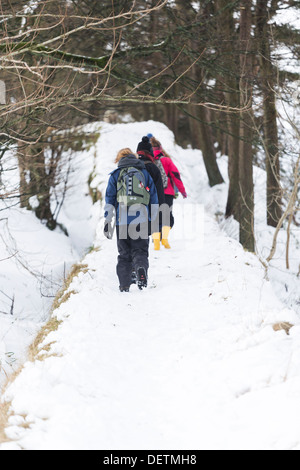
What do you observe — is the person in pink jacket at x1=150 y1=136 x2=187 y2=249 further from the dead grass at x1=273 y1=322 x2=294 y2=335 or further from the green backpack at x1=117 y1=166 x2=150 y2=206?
the dead grass at x1=273 y1=322 x2=294 y2=335

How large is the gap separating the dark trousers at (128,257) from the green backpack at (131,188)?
0.47 metres

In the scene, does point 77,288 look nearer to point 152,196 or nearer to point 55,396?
point 152,196

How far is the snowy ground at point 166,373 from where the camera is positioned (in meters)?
3.01

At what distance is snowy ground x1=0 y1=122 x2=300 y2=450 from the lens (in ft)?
9.87

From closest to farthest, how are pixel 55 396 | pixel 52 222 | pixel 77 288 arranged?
1. pixel 55 396
2. pixel 77 288
3. pixel 52 222

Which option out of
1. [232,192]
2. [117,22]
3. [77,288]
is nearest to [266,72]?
[232,192]

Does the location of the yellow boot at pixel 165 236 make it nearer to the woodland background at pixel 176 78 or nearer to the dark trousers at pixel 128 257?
the woodland background at pixel 176 78

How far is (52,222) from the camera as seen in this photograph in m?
14.6

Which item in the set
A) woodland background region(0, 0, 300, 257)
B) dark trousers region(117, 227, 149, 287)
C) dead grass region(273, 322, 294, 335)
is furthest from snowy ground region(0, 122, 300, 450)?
woodland background region(0, 0, 300, 257)

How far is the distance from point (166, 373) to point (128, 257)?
2686 mm

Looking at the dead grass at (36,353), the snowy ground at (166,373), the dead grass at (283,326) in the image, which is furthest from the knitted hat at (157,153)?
the dead grass at (283,326)
